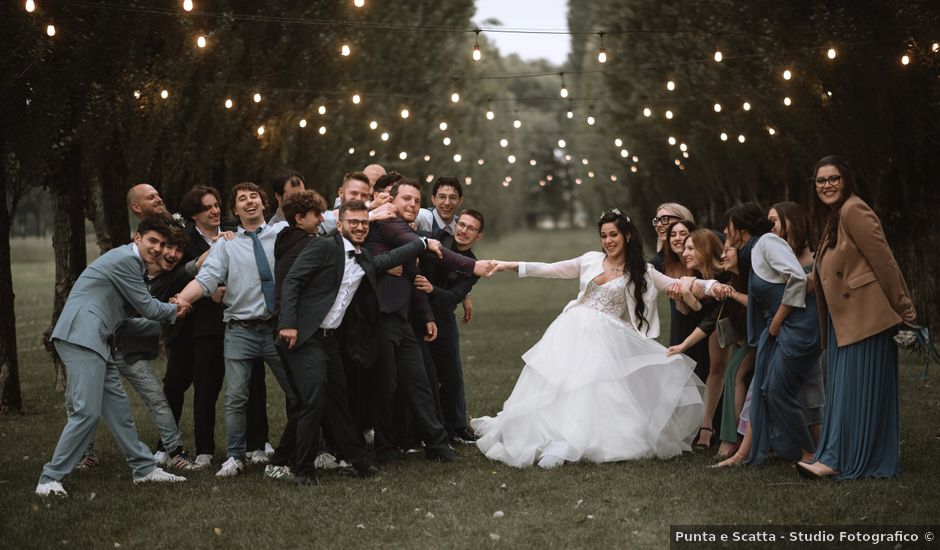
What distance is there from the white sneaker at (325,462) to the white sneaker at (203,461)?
93 centimetres

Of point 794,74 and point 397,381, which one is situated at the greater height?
point 794,74

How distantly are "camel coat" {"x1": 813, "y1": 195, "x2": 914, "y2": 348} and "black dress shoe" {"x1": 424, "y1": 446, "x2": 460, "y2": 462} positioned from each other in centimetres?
338

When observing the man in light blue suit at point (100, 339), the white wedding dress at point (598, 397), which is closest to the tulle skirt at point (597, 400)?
the white wedding dress at point (598, 397)

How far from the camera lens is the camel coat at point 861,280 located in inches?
304

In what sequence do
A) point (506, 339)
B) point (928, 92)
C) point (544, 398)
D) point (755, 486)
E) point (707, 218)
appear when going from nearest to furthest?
1. point (755, 486)
2. point (544, 398)
3. point (928, 92)
4. point (506, 339)
5. point (707, 218)

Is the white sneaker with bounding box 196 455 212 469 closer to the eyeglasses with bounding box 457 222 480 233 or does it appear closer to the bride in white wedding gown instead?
the bride in white wedding gown

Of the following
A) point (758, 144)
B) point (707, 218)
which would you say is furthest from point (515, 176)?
point (758, 144)

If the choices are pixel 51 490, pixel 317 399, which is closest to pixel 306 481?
pixel 317 399

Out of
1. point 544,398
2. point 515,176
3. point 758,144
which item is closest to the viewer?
point 544,398

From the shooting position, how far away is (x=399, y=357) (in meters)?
9.39

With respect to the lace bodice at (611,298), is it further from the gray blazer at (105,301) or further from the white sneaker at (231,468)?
the gray blazer at (105,301)

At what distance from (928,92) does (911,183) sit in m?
2.41

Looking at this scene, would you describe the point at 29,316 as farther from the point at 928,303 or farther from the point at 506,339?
the point at 928,303

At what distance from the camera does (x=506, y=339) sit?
20.4 meters
